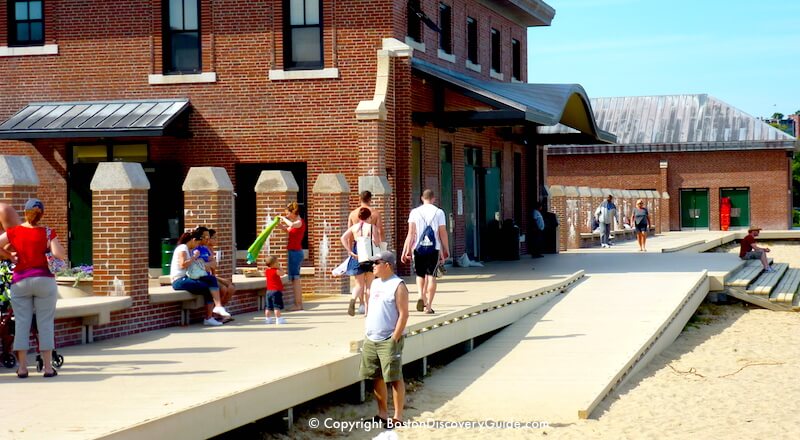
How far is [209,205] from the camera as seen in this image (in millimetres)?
16609

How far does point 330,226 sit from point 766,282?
39.0ft

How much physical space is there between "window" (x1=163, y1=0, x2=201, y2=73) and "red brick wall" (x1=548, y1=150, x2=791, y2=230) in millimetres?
38117

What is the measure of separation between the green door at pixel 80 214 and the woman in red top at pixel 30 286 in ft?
44.8

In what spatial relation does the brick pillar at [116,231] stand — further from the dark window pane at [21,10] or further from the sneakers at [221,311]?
the dark window pane at [21,10]

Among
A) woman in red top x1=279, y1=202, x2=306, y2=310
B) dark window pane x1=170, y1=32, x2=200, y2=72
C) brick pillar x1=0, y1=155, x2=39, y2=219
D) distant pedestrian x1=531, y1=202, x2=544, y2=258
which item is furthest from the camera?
distant pedestrian x1=531, y1=202, x2=544, y2=258

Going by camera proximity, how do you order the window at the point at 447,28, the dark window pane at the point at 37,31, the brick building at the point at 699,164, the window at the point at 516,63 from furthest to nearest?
the brick building at the point at 699,164, the window at the point at 516,63, the window at the point at 447,28, the dark window pane at the point at 37,31

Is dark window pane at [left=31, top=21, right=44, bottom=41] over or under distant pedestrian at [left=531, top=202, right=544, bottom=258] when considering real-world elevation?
over

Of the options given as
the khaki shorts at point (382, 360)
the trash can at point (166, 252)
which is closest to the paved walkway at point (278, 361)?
the khaki shorts at point (382, 360)

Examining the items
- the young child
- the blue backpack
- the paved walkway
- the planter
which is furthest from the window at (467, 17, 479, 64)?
the planter

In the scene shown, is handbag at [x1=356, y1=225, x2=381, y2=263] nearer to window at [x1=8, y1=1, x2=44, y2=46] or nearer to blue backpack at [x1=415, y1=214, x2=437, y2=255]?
blue backpack at [x1=415, y1=214, x2=437, y2=255]

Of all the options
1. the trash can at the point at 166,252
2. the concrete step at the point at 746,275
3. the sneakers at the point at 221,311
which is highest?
the trash can at the point at 166,252

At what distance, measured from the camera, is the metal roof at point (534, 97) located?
75.5 ft

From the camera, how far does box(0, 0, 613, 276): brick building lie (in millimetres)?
23016

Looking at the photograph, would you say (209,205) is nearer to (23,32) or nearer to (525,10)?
(23,32)
